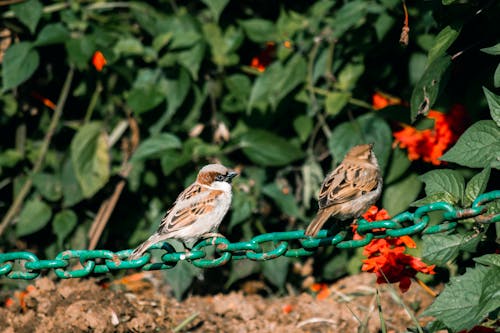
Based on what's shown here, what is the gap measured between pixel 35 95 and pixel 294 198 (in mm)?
2419

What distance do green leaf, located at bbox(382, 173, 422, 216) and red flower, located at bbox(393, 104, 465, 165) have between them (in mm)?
284

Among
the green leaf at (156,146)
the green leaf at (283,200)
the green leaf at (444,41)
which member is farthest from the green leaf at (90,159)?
the green leaf at (444,41)

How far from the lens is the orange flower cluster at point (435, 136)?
18.0 ft

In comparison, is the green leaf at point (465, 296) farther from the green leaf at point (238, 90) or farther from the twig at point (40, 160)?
the twig at point (40, 160)

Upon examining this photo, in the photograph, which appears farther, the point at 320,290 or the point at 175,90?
the point at 320,290

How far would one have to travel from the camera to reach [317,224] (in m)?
4.14

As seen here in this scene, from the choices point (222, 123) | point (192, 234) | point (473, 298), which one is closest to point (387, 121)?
point (222, 123)

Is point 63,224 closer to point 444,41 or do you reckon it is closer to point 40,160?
point 40,160

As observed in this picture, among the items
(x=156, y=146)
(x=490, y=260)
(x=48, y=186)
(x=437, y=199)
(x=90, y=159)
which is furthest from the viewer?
(x=48, y=186)

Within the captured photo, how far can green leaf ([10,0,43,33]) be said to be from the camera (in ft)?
20.4

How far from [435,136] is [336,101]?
877 millimetres

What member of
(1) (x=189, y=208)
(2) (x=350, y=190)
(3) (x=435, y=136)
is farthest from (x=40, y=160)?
(3) (x=435, y=136)

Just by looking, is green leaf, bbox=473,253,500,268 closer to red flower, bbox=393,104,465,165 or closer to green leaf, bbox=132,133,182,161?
red flower, bbox=393,104,465,165

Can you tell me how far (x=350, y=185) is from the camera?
4.74 metres
